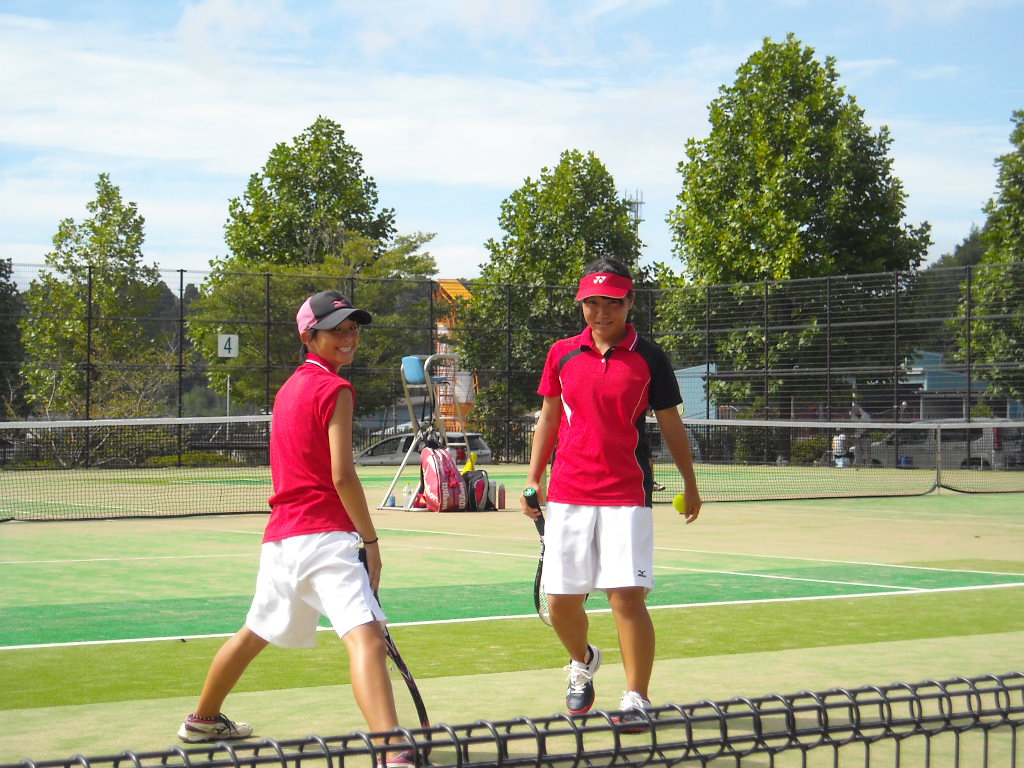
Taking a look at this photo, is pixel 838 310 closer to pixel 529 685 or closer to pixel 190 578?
pixel 190 578

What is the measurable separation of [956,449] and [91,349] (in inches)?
843

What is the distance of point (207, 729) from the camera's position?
4.96 m

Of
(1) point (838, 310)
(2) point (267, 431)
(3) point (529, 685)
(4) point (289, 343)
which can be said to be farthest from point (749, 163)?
(3) point (529, 685)

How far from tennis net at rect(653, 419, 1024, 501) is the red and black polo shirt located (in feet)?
59.7

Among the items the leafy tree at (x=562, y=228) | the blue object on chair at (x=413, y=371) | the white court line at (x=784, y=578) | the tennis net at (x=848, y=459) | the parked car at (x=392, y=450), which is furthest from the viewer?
the leafy tree at (x=562, y=228)

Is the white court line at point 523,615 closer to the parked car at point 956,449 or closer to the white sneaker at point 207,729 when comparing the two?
the white sneaker at point 207,729

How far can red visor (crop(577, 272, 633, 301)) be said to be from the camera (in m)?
5.49

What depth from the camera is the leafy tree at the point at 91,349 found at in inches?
1319

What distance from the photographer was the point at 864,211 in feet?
140

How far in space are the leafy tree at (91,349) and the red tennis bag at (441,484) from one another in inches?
698

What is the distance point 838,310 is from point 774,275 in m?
6.39

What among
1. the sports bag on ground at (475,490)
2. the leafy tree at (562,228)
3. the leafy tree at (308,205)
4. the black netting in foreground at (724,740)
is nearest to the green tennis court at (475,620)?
the black netting in foreground at (724,740)

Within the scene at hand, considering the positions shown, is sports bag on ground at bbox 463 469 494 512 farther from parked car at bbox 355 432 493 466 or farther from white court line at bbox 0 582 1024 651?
parked car at bbox 355 432 493 466

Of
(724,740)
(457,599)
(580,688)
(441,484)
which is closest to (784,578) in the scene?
(457,599)
